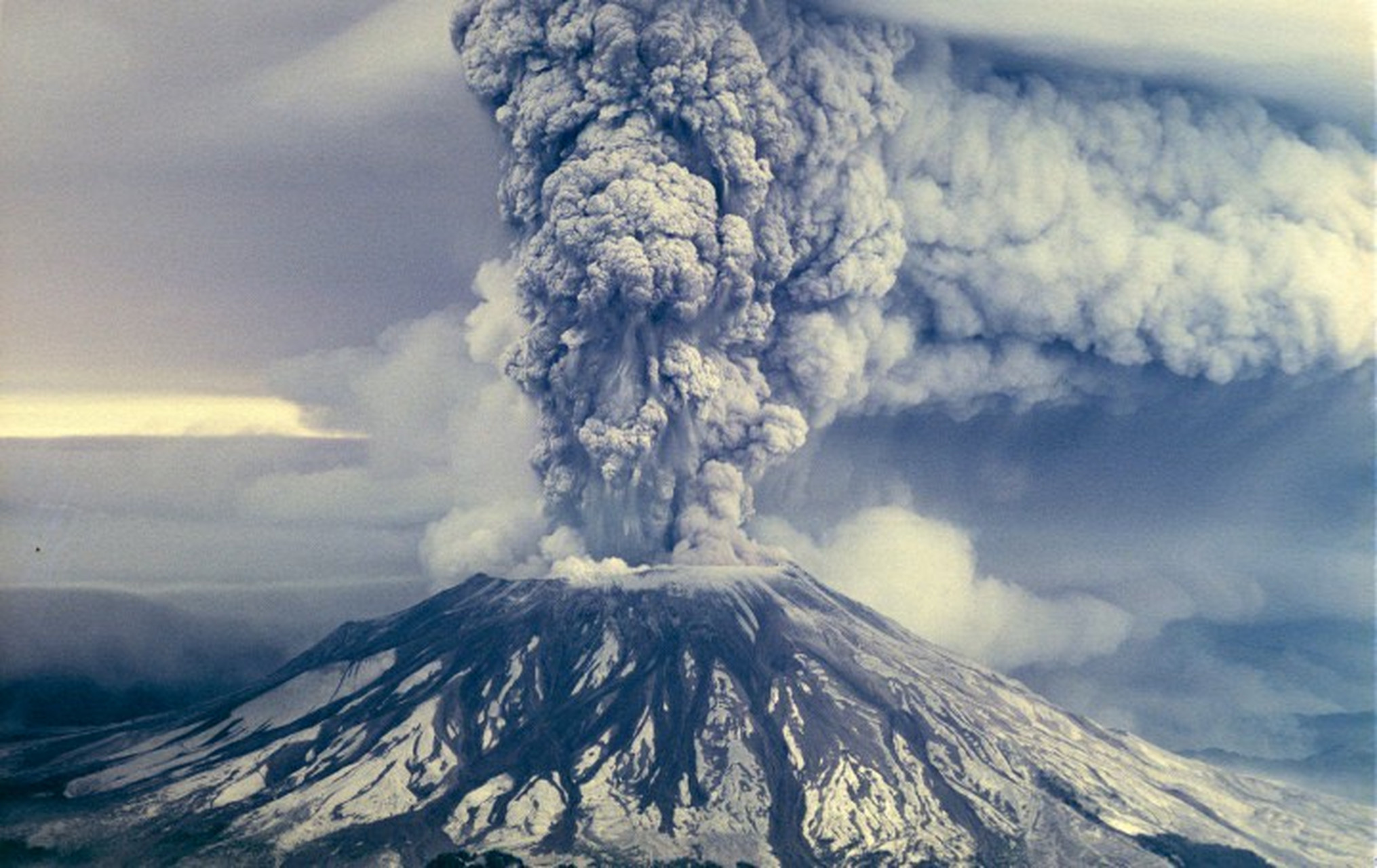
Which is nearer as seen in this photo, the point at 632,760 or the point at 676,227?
the point at 676,227

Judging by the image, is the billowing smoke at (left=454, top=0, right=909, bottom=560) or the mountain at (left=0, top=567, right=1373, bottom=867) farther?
the mountain at (left=0, top=567, right=1373, bottom=867)

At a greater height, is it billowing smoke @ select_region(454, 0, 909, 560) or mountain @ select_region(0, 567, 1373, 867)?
billowing smoke @ select_region(454, 0, 909, 560)

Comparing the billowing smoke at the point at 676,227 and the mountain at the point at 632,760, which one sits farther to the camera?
the mountain at the point at 632,760

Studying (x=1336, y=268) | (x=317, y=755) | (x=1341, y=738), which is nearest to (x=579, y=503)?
(x=317, y=755)

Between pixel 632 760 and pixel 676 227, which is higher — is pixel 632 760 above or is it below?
below

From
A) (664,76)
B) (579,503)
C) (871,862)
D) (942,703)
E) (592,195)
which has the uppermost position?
(664,76)

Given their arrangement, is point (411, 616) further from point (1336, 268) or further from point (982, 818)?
point (1336, 268)

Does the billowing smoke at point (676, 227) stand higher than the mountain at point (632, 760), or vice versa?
the billowing smoke at point (676, 227)

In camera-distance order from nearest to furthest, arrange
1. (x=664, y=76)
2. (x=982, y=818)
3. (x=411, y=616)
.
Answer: (x=664, y=76), (x=982, y=818), (x=411, y=616)
